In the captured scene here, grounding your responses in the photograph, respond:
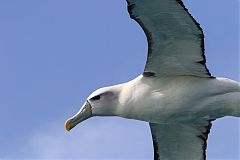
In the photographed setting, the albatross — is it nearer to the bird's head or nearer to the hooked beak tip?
the bird's head

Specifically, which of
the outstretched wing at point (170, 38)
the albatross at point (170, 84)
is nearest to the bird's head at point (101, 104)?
the albatross at point (170, 84)

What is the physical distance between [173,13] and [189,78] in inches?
65.2

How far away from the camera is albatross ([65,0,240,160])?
16.7 metres

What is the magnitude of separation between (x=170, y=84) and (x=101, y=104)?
1.64 meters

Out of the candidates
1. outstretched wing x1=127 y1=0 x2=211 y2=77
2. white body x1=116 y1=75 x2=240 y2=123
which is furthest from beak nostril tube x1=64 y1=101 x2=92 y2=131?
outstretched wing x1=127 y1=0 x2=211 y2=77

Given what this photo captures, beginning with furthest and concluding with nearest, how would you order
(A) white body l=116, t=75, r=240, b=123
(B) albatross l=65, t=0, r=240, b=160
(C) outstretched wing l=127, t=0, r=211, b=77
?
(A) white body l=116, t=75, r=240, b=123 → (B) albatross l=65, t=0, r=240, b=160 → (C) outstretched wing l=127, t=0, r=211, b=77

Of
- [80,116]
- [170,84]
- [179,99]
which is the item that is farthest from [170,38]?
[80,116]

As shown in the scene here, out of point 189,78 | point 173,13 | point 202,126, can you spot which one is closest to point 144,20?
point 173,13

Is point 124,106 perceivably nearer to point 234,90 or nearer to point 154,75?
point 154,75

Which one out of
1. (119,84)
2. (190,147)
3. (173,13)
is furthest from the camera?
(190,147)

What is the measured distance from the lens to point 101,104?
58.6 feet

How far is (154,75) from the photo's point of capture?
1756 centimetres

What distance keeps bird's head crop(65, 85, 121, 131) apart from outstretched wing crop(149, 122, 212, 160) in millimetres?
1634

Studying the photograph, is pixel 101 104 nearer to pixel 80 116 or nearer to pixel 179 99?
pixel 80 116
